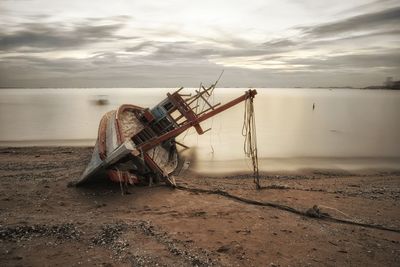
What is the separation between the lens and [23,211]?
9703 millimetres

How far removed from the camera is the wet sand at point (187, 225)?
7418 millimetres

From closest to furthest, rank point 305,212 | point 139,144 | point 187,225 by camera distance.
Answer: point 187,225, point 305,212, point 139,144

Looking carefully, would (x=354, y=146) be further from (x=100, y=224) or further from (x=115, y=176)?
(x=100, y=224)

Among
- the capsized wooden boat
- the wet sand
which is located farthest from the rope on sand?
the capsized wooden boat

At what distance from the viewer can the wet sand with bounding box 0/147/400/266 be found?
742cm

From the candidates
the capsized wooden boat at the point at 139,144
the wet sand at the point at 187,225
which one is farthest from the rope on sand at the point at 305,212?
the capsized wooden boat at the point at 139,144

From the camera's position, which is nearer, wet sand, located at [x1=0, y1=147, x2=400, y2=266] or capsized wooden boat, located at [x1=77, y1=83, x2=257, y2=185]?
wet sand, located at [x1=0, y1=147, x2=400, y2=266]

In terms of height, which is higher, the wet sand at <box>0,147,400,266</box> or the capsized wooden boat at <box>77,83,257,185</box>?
the capsized wooden boat at <box>77,83,257,185</box>

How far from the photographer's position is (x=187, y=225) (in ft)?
30.0

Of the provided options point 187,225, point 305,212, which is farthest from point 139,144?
point 305,212

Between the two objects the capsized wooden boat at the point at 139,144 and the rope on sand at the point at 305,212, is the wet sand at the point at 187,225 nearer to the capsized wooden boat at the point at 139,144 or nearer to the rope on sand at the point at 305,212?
the rope on sand at the point at 305,212

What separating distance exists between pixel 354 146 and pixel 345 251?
2162cm

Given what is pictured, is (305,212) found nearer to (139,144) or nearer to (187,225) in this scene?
(187,225)

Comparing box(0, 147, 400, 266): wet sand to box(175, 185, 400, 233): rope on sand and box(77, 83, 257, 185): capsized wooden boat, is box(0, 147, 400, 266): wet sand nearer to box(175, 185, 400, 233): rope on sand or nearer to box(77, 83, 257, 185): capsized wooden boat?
box(175, 185, 400, 233): rope on sand
